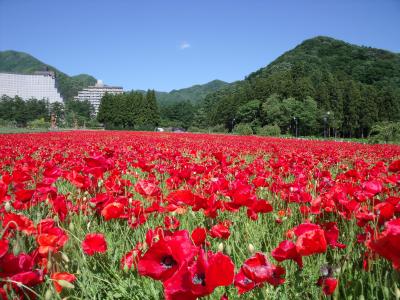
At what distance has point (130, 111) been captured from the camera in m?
82.2

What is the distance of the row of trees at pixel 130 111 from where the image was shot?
8194 centimetres

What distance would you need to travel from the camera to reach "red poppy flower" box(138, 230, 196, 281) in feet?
2.92

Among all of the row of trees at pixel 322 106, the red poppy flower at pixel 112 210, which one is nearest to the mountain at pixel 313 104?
the row of trees at pixel 322 106

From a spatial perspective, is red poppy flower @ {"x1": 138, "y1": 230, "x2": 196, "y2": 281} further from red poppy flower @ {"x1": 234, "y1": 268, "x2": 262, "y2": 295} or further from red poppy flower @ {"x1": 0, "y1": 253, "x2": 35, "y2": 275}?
red poppy flower @ {"x1": 0, "y1": 253, "x2": 35, "y2": 275}

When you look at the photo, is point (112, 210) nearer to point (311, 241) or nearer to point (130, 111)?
point (311, 241)

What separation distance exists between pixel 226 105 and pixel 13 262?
8504 cm

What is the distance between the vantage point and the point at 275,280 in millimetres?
1178

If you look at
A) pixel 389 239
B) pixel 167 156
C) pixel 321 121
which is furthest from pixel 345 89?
pixel 389 239

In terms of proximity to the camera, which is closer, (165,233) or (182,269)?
(182,269)

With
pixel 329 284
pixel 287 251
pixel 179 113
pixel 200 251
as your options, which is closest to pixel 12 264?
pixel 200 251

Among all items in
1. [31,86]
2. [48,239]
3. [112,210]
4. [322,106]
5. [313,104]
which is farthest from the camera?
[31,86]

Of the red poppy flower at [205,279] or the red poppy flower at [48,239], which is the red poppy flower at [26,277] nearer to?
the red poppy flower at [48,239]

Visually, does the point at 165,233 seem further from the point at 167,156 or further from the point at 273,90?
the point at 273,90

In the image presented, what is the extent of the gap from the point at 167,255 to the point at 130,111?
83.3m
